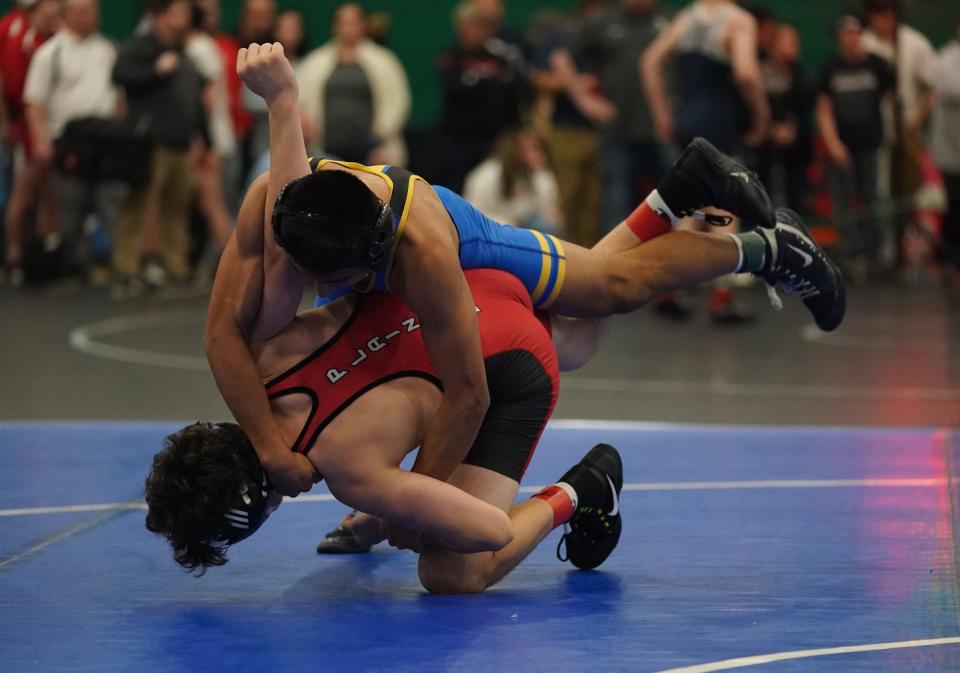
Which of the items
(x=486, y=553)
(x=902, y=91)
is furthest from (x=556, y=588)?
(x=902, y=91)

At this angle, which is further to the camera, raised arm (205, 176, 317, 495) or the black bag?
the black bag

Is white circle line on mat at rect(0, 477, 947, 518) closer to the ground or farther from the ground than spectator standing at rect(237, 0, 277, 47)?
farther from the ground

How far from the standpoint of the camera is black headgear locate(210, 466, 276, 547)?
352 cm

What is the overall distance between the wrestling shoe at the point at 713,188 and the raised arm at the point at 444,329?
1.06m

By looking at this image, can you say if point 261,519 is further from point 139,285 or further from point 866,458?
point 139,285

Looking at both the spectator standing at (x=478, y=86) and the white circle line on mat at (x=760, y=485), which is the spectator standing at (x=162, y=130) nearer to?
the spectator standing at (x=478, y=86)

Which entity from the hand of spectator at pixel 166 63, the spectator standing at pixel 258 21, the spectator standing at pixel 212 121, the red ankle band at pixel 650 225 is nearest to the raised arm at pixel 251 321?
the red ankle band at pixel 650 225

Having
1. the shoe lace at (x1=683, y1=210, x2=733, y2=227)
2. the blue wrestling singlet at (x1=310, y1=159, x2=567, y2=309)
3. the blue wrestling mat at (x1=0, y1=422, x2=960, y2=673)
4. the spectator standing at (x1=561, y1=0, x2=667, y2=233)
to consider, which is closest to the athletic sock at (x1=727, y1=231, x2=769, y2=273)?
the shoe lace at (x1=683, y1=210, x2=733, y2=227)

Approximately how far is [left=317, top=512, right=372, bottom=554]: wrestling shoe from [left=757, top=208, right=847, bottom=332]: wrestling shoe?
4.49 ft

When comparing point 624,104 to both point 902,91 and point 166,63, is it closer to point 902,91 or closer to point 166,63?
point 902,91

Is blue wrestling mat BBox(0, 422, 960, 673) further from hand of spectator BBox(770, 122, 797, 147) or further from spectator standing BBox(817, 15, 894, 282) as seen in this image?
hand of spectator BBox(770, 122, 797, 147)

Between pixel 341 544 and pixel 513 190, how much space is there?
20.0 feet

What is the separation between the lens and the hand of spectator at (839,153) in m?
11.4

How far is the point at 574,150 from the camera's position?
11359 mm
